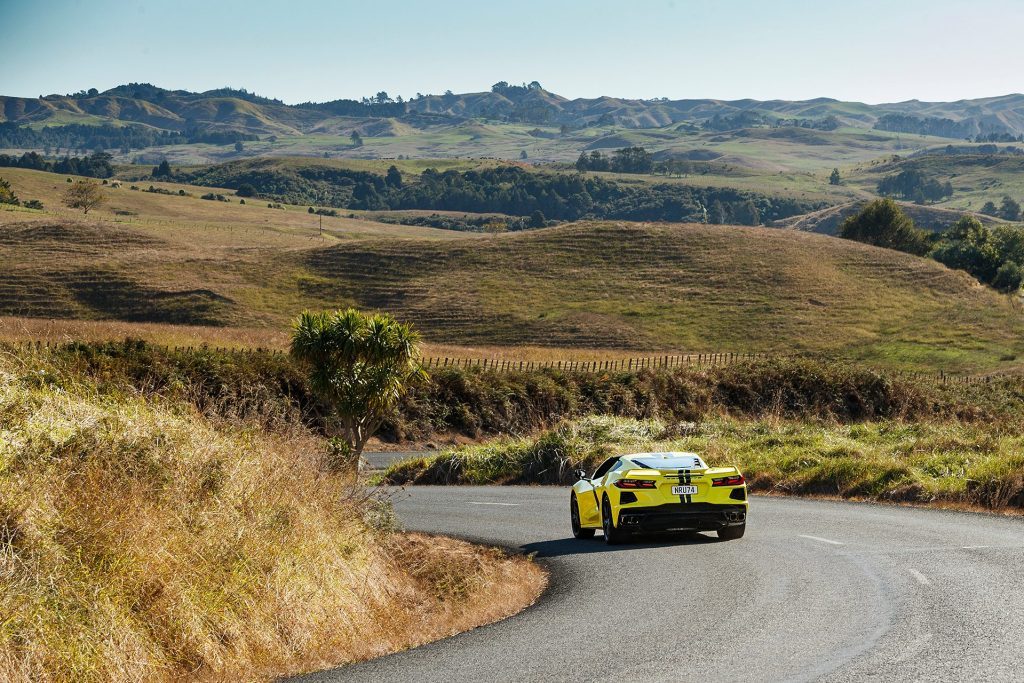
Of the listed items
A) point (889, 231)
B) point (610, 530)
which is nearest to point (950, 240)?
point (889, 231)

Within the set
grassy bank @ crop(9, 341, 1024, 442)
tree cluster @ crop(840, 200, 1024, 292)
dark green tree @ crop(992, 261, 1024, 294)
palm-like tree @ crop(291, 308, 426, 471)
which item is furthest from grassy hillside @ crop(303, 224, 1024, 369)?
palm-like tree @ crop(291, 308, 426, 471)

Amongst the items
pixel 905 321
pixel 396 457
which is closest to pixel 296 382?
pixel 396 457

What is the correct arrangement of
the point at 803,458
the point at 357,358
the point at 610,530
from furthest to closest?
the point at 357,358, the point at 803,458, the point at 610,530

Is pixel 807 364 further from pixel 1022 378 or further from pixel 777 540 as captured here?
pixel 777 540

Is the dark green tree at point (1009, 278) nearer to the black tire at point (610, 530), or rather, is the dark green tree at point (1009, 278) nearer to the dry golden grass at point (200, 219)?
the dry golden grass at point (200, 219)

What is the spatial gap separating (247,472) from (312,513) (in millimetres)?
886

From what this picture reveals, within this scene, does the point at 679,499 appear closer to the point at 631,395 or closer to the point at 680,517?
the point at 680,517

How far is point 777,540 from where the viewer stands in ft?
53.6

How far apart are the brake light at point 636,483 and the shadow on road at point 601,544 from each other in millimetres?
965

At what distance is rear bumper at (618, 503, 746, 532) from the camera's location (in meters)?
15.8

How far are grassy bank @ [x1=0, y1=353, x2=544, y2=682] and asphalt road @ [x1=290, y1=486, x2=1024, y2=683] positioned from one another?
1013mm

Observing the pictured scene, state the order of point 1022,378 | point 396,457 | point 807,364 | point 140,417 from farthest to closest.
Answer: point 1022,378, point 807,364, point 396,457, point 140,417

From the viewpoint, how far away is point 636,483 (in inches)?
628

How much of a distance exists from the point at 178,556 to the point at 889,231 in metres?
130
